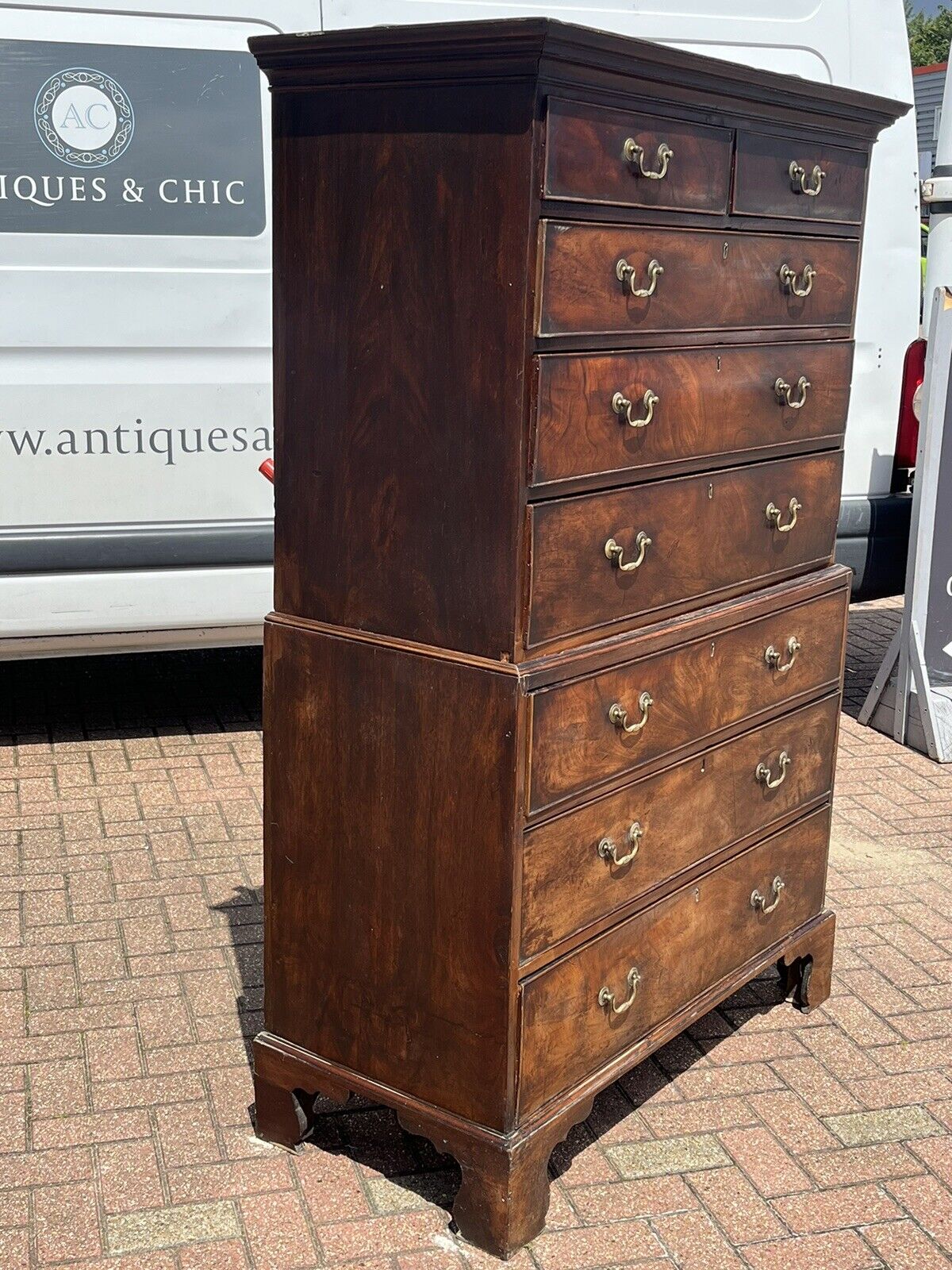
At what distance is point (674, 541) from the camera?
2.82 metres

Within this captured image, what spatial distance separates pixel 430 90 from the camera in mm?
2354

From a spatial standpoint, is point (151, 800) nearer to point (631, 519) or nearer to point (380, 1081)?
point (380, 1081)

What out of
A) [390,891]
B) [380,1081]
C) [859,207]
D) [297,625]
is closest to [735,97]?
[859,207]

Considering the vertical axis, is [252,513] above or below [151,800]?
above

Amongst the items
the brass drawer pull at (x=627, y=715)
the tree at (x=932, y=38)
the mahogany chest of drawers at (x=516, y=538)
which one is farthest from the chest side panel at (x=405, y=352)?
the tree at (x=932, y=38)

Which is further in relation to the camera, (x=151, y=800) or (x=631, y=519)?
(x=151, y=800)

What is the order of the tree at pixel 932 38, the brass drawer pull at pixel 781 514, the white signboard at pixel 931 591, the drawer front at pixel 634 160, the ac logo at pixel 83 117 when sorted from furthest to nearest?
the tree at pixel 932 38 < the white signboard at pixel 931 591 < the ac logo at pixel 83 117 < the brass drawer pull at pixel 781 514 < the drawer front at pixel 634 160

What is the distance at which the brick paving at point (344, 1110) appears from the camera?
8.88 feet

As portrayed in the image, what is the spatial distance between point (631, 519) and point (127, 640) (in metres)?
2.85

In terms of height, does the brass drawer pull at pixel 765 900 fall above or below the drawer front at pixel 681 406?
below

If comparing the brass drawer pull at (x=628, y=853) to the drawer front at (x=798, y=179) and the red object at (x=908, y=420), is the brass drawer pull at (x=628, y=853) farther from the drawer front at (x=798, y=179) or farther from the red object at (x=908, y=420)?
the red object at (x=908, y=420)

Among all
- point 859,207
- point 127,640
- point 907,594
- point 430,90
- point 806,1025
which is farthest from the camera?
point 907,594

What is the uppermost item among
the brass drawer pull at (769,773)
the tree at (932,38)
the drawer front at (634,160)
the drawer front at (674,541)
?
the tree at (932,38)

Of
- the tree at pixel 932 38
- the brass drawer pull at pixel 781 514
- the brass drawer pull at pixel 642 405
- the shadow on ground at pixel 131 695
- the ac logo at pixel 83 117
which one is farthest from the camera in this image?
the tree at pixel 932 38
